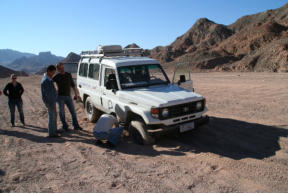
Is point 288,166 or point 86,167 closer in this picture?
point 288,166

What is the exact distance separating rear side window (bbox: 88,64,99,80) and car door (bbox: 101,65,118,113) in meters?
0.44

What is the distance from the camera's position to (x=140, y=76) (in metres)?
6.98

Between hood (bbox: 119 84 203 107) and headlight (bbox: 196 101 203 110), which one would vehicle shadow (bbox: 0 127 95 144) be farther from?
headlight (bbox: 196 101 203 110)

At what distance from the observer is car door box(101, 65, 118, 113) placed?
6.76 m

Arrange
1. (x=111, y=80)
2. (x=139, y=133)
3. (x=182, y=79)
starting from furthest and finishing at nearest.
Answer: (x=182, y=79)
(x=111, y=80)
(x=139, y=133)

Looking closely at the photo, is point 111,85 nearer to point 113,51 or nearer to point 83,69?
point 113,51

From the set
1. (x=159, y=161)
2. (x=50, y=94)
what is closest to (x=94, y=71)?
(x=50, y=94)

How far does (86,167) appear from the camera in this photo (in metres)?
5.02

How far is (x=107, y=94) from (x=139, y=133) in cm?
171

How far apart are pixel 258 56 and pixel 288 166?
1190 inches

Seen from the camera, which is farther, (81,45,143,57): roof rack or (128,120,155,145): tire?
(81,45,143,57): roof rack

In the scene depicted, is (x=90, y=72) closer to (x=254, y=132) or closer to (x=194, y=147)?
(x=194, y=147)

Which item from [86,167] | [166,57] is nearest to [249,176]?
[86,167]

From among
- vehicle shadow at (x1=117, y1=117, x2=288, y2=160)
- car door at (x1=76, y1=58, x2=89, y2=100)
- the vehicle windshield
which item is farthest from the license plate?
car door at (x1=76, y1=58, x2=89, y2=100)
